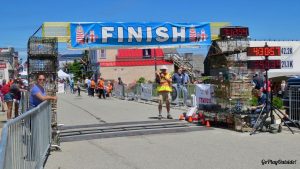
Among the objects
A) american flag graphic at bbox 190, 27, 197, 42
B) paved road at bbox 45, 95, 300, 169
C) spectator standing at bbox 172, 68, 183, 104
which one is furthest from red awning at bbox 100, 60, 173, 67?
paved road at bbox 45, 95, 300, 169

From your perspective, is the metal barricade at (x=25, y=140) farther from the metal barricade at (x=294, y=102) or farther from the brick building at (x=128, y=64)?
the brick building at (x=128, y=64)

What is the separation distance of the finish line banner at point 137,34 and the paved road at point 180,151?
17.4 ft

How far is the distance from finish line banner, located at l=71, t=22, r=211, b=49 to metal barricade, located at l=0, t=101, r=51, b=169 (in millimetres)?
7043

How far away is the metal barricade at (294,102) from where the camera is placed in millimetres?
13195

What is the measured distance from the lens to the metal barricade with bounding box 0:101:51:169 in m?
4.57

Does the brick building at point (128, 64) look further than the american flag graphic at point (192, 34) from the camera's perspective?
Yes

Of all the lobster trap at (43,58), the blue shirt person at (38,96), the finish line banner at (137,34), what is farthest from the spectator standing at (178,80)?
the blue shirt person at (38,96)

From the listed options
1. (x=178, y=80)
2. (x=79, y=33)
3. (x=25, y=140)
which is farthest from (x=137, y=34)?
(x=25, y=140)

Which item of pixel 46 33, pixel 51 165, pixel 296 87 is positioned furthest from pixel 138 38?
pixel 51 165

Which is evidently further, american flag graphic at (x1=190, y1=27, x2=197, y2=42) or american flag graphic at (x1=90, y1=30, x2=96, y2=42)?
american flag graphic at (x1=190, y1=27, x2=197, y2=42)

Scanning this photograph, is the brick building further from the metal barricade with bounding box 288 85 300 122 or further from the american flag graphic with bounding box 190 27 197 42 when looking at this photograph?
the metal barricade with bounding box 288 85 300 122

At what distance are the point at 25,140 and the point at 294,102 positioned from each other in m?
9.38

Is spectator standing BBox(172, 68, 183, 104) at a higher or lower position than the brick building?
lower

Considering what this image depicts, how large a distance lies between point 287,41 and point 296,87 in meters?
23.4
